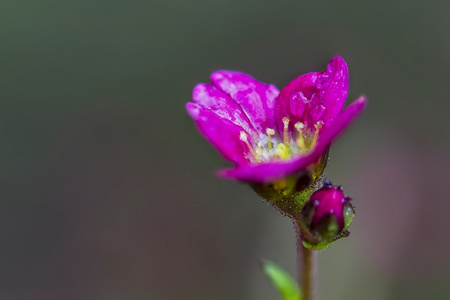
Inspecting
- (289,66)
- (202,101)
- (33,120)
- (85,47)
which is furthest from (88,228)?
(202,101)

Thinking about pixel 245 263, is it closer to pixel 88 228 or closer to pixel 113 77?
pixel 88 228

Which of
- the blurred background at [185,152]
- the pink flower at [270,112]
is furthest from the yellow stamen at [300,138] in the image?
the blurred background at [185,152]

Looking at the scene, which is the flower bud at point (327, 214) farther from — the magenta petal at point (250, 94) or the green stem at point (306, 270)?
the magenta petal at point (250, 94)

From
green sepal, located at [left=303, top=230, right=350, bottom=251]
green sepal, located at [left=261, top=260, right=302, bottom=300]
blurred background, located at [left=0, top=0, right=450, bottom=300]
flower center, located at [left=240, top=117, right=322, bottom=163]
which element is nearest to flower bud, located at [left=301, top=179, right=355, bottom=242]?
green sepal, located at [left=303, top=230, right=350, bottom=251]

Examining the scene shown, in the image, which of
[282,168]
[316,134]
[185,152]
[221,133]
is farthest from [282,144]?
[185,152]

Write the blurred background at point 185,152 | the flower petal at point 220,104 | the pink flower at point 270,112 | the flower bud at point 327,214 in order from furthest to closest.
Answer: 1. the blurred background at point 185,152
2. the flower petal at point 220,104
3. the pink flower at point 270,112
4. the flower bud at point 327,214

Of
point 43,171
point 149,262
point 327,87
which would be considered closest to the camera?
point 327,87
